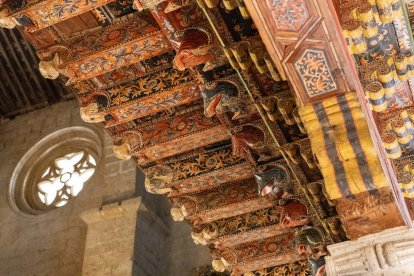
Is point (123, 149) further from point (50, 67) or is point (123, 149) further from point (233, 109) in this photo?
point (233, 109)

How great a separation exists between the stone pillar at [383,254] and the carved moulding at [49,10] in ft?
10.7

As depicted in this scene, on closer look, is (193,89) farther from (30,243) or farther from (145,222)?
(30,243)

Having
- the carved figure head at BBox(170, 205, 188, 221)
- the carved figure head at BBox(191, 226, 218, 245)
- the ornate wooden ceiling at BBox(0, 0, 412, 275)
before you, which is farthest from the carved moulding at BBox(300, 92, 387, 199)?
the carved figure head at BBox(191, 226, 218, 245)

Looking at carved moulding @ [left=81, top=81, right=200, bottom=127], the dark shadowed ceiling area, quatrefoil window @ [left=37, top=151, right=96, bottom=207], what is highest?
the dark shadowed ceiling area

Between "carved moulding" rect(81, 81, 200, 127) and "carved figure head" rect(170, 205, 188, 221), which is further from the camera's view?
"carved figure head" rect(170, 205, 188, 221)

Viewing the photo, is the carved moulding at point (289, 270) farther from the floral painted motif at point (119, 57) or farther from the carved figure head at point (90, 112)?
the floral painted motif at point (119, 57)

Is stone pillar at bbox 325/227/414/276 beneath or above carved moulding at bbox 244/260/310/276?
beneath

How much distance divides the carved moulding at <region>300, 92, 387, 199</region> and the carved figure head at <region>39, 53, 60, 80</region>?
7.37 feet

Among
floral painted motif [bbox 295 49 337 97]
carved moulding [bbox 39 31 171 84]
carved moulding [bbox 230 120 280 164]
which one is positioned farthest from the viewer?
carved moulding [bbox 230 120 280 164]

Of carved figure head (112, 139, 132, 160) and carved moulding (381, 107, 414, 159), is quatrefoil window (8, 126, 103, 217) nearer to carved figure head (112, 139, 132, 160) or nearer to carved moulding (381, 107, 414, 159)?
carved figure head (112, 139, 132, 160)

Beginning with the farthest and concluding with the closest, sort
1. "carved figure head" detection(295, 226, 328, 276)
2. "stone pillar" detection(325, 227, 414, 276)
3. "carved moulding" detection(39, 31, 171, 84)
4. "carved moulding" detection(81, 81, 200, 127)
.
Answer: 1. "carved figure head" detection(295, 226, 328, 276)
2. "carved moulding" detection(81, 81, 200, 127)
3. "stone pillar" detection(325, 227, 414, 276)
4. "carved moulding" detection(39, 31, 171, 84)

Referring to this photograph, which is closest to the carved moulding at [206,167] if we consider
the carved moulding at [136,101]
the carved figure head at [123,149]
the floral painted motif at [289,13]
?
the carved figure head at [123,149]

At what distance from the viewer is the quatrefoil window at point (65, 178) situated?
12391mm

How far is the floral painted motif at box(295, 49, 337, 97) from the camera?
15.0 ft
